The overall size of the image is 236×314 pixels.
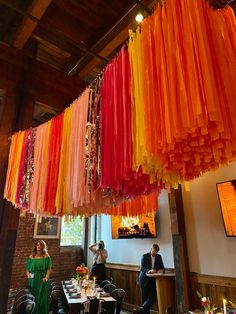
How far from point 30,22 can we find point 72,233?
5.91 m

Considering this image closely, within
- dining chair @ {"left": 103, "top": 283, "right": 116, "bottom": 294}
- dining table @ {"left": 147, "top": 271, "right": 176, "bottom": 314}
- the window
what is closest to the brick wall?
the window

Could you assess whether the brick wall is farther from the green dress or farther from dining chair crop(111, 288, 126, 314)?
dining chair crop(111, 288, 126, 314)

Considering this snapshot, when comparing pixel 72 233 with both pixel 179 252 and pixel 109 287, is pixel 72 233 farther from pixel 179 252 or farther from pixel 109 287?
pixel 179 252

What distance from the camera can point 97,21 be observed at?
2986 millimetres

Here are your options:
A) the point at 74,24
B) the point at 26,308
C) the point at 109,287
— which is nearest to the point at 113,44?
the point at 74,24

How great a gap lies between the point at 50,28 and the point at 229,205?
11.3ft

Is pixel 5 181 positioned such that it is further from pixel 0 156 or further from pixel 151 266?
pixel 151 266

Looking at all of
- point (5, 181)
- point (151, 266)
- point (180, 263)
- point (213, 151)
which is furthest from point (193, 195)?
point (213, 151)

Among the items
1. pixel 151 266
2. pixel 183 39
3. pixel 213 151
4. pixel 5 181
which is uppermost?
pixel 183 39

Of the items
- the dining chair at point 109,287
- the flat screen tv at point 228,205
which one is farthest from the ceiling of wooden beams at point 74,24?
the dining chair at point 109,287

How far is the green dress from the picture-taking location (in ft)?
13.4

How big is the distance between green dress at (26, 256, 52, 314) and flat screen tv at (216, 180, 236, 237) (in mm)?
3291

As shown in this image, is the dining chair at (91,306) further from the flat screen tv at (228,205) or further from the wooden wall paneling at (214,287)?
the flat screen tv at (228,205)

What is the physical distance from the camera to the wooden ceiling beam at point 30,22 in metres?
2.44
